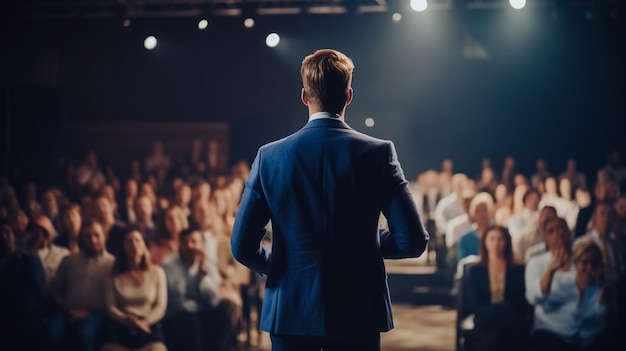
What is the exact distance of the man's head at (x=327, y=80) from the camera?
161cm

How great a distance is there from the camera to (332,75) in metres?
1.61

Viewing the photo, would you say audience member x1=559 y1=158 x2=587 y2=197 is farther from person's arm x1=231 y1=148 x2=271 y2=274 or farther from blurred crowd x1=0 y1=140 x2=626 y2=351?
person's arm x1=231 y1=148 x2=271 y2=274

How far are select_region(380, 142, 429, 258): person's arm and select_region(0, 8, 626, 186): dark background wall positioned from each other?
23.3 feet

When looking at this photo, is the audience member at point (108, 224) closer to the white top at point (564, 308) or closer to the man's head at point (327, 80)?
the white top at point (564, 308)

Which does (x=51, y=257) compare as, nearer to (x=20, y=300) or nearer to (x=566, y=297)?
(x=20, y=300)

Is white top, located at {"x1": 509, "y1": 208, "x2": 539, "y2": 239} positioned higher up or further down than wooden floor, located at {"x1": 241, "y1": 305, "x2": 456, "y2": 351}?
higher up

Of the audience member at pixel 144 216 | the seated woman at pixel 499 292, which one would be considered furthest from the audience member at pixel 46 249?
the seated woman at pixel 499 292

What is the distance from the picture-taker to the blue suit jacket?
1.62 m

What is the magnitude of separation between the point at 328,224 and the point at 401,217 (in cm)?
16

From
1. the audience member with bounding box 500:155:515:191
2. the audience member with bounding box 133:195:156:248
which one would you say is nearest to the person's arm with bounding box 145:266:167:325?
the audience member with bounding box 133:195:156:248

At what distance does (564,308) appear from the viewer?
523 centimetres

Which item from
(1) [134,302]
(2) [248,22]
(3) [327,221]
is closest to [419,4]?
(2) [248,22]

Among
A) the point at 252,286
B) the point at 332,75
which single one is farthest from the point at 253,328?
the point at 332,75

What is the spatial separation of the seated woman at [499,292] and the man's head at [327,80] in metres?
3.85
